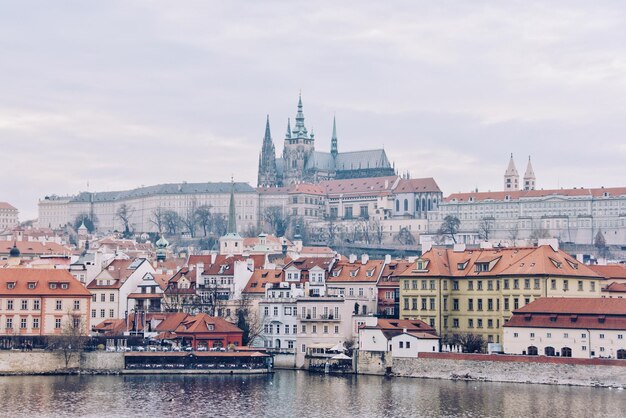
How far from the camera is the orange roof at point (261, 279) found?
308 ft

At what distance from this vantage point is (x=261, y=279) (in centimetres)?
9525

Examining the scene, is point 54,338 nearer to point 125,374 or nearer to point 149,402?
point 125,374

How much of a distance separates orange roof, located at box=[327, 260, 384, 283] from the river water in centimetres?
1533

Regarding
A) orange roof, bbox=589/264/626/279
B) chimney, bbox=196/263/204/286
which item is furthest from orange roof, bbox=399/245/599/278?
chimney, bbox=196/263/204/286

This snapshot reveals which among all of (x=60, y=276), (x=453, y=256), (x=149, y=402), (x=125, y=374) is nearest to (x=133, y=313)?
(x=60, y=276)

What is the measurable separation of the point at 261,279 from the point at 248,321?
6.58m

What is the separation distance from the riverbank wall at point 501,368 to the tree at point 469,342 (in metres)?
4.52

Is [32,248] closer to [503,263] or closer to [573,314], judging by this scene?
[503,263]

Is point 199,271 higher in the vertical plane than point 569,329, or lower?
higher

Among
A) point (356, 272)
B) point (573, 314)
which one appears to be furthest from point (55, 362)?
point (573, 314)

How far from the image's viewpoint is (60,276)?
289ft

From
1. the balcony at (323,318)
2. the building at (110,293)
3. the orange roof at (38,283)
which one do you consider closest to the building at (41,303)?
the orange roof at (38,283)

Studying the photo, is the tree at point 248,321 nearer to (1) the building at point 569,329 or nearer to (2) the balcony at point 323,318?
(2) the balcony at point 323,318

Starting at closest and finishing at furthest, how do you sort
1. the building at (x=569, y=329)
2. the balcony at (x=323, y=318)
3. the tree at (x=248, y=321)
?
the building at (x=569, y=329)
the balcony at (x=323, y=318)
the tree at (x=248, y=321)
